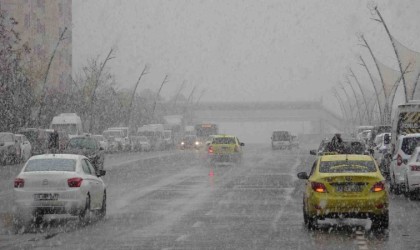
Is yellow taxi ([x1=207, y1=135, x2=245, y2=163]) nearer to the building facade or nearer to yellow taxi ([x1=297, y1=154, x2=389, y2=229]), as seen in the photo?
yellow taxi ([x1=297, y1=154, x2=389, y2=229])

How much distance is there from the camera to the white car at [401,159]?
93.6ft

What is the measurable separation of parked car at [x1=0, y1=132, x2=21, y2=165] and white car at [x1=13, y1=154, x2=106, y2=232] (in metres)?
31.8

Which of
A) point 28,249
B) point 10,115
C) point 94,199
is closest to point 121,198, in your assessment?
point 94,199

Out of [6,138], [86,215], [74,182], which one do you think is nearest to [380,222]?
[86,215]

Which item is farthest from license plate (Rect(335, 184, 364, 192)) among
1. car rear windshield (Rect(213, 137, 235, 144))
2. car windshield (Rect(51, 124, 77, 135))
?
car windshield (Rect(51, 124, 77, 135))

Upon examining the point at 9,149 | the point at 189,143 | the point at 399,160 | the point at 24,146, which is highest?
the point at 189,143

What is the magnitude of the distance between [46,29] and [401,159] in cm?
12170

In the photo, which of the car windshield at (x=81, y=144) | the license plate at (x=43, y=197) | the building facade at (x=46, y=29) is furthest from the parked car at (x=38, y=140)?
the building facade at (x=46, y=29)

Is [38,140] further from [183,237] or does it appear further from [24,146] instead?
[183,237]

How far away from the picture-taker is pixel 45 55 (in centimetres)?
14238

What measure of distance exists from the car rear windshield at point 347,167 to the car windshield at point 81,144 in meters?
22.8

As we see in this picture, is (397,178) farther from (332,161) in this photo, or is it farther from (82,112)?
(82,112)

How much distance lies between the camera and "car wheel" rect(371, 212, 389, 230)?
18094 millimetres

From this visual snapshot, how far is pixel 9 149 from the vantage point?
171 ft
